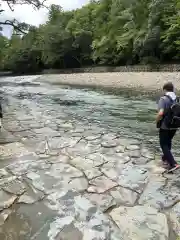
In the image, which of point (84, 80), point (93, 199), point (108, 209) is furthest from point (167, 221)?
point (84, 80)

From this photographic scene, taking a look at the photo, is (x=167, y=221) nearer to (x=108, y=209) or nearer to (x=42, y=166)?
(x=108, y=209)

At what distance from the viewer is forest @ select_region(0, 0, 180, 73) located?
85.9 ft

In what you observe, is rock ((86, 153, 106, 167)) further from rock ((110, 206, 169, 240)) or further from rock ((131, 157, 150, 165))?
rock ((110, 206, 169, 240))

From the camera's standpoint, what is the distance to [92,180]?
4633mm

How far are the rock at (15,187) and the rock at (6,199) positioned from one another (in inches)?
3.8

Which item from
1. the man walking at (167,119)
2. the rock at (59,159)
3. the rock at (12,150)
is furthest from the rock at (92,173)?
the rock at (12,150)

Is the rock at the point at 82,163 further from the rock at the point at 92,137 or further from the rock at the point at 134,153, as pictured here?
the rock at the point at 92,137

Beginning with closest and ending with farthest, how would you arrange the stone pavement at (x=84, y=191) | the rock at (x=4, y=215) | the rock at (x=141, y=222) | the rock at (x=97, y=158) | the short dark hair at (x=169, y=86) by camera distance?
the rock at (x=141, y=222) → the stone pavement at (x=84, y=191) → the rock at (x=4, y=215) → the short dark hair at (x=169, y=86) → the rock at (x=97, y=158)

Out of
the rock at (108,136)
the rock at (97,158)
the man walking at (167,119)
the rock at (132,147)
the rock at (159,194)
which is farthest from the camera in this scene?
the rock at (108,136)

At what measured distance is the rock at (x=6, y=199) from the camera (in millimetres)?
3817

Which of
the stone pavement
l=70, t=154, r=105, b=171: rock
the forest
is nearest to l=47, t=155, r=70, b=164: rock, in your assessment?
the stone pavement

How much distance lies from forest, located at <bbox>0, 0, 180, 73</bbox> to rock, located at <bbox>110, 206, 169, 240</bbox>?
56.0 ft

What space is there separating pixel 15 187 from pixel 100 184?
144 centimetres

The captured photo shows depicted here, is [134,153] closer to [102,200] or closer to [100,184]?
[100,184]
